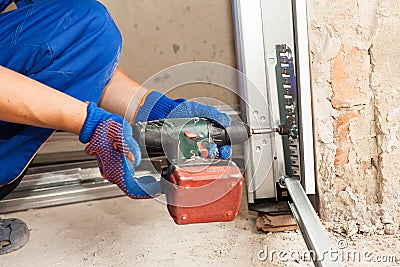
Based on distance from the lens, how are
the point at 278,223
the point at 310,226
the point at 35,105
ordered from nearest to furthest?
the point at 35,105 < the point at 310,226 < the point at 278,223

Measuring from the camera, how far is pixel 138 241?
1.42 meters

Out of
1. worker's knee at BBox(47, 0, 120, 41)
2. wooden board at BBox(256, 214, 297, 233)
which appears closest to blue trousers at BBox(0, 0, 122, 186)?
worker's knee at BBox(47, 0, 120, 41)

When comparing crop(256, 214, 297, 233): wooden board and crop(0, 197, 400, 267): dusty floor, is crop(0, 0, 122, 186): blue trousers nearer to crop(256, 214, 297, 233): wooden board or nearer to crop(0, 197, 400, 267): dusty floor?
crop(0, 197, 400, 267): dusty floor

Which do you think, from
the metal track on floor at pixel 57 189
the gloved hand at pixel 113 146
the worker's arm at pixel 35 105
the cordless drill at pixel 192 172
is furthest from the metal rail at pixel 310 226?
the metal track on floor at pixel 57 189

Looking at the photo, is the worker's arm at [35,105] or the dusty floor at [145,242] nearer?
the worker's arm at [35,105]

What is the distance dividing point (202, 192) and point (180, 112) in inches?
10.5

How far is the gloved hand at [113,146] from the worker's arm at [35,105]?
3 centimetres

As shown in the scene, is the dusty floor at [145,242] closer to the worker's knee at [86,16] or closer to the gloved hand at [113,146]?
the gloved hand at [113,146]

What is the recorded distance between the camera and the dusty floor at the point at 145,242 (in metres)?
1.30

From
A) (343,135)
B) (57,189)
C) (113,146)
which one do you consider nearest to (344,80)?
(343,135)

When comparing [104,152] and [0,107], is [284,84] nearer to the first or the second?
[104,152]

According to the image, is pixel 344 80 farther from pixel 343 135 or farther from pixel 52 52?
pixel 52 52

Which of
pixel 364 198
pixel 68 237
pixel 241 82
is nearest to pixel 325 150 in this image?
pixel 364 198

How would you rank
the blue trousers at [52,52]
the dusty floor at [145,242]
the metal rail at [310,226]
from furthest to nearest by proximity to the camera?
the dusty floor at [145,242] → the blue trousers at [52,52] → the metal rail at [310,226]
